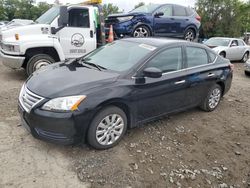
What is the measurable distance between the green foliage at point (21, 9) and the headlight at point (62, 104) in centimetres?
4962

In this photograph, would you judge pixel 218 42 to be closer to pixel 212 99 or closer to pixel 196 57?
pixel 212 99

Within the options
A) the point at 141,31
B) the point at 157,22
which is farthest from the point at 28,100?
the point at 157,22

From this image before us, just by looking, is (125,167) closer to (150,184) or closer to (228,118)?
(150,184)

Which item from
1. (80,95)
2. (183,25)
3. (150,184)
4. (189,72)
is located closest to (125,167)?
(150,184)

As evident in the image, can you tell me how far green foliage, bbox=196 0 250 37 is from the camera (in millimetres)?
28453

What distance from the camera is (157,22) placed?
8.80m

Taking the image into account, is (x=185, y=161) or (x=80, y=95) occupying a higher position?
(x=80, y=95)

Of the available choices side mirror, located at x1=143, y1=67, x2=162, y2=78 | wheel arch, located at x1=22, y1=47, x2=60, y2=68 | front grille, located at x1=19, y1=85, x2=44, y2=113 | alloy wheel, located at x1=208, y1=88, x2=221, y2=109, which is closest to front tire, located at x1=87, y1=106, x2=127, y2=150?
side mirror, located at x1=143, y1=67, x2=162, y2=78

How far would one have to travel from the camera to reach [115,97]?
3.41 meters

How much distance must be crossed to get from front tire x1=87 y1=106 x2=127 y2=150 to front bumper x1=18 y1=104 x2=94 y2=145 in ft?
0.45

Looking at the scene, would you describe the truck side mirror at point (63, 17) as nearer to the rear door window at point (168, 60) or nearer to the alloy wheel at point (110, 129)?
the rear door window at point (168, 60)

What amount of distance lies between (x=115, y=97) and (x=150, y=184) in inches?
47.4

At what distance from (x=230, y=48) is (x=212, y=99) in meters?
8.98

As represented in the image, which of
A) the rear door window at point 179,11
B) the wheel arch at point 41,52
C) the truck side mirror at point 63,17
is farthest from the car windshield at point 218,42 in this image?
the wheel arch at point 41,52
